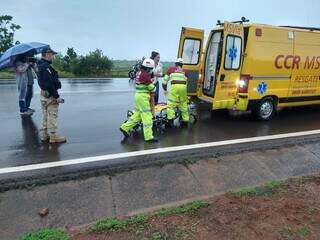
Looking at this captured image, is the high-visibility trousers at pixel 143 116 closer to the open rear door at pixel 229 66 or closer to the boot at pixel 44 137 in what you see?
the boot at pixel 44 137

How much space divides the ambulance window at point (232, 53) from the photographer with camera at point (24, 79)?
4.92 meters

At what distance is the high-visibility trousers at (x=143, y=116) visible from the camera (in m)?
7.50

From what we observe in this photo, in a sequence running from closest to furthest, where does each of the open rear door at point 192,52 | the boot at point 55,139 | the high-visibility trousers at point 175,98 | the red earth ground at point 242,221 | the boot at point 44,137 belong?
the red earth ground at point 242,221 < the boot at point 55,139 < the boot at point 44,137 < the high-visibility trousers at point 175,98 < the open rear door at point 192,52

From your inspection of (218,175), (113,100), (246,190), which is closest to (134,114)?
(218,175)

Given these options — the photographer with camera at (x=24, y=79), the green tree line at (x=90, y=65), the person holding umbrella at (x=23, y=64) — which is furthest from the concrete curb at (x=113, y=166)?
the green tree line at (x=90, y=65)

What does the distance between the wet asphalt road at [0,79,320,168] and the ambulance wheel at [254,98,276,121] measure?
0.63ft

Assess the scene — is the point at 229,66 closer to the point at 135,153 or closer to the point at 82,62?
the point at 135,153

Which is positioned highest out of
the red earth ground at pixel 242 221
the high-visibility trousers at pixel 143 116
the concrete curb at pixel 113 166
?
the high-visibility trousers at pixel 143 116

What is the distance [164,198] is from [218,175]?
114 cm

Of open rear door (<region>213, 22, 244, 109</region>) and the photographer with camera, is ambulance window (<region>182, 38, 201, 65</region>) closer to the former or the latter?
open rear door (<region>213, 22, 244, 109</region>)

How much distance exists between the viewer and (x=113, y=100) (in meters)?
12.5

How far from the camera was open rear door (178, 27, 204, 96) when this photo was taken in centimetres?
1043

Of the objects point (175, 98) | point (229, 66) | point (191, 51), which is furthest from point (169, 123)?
point (191, 51)

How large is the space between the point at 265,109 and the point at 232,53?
1.76 m
